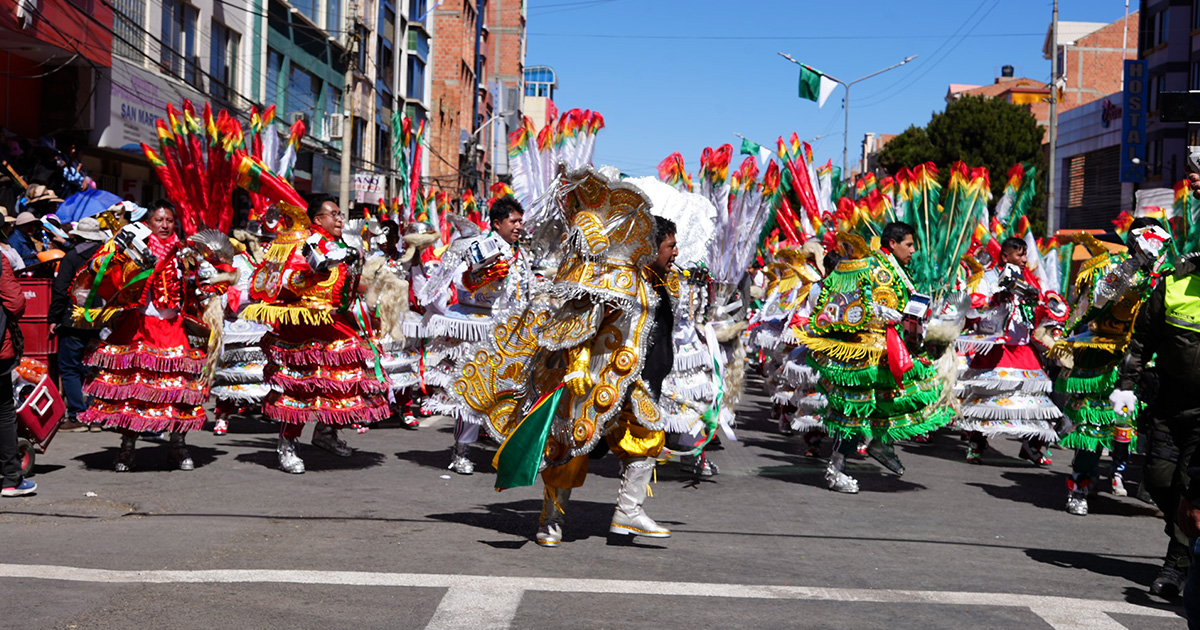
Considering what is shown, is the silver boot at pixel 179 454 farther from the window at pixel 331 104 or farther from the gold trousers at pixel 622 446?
the window at pixel 331 104

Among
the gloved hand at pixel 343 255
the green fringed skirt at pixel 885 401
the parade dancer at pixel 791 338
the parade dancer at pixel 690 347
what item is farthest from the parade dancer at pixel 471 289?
the parade dancer at pixel 791 338

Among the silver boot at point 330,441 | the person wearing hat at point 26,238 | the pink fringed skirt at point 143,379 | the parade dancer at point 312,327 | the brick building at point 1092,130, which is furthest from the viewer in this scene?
the brick building at point 1092,130

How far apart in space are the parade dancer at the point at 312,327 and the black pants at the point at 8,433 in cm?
167

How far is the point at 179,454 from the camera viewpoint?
856cm

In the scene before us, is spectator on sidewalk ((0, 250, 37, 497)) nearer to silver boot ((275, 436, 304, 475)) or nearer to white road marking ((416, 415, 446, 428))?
silver boot ((275, 436, 304, 475))

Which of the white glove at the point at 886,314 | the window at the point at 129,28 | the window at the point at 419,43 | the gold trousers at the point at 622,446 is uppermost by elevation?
the window at the point at 419,43

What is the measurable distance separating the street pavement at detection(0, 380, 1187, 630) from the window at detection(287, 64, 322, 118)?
23.3 m

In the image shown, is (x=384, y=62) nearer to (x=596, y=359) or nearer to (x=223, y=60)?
(x=223, y=60)

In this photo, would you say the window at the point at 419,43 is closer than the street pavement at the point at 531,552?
No

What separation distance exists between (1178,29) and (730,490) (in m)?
38.2

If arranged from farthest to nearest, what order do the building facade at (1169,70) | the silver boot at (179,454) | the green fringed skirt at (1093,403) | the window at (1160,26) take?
the window at (1160,26)
the building facade at (1169,70)
the silver boot at (179,454)
the green fringed skirt at (1093,403)

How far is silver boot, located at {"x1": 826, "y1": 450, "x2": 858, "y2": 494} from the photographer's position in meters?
8.57

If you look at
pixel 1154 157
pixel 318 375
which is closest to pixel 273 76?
pixel 318 375

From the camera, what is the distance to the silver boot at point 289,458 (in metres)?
8.56
